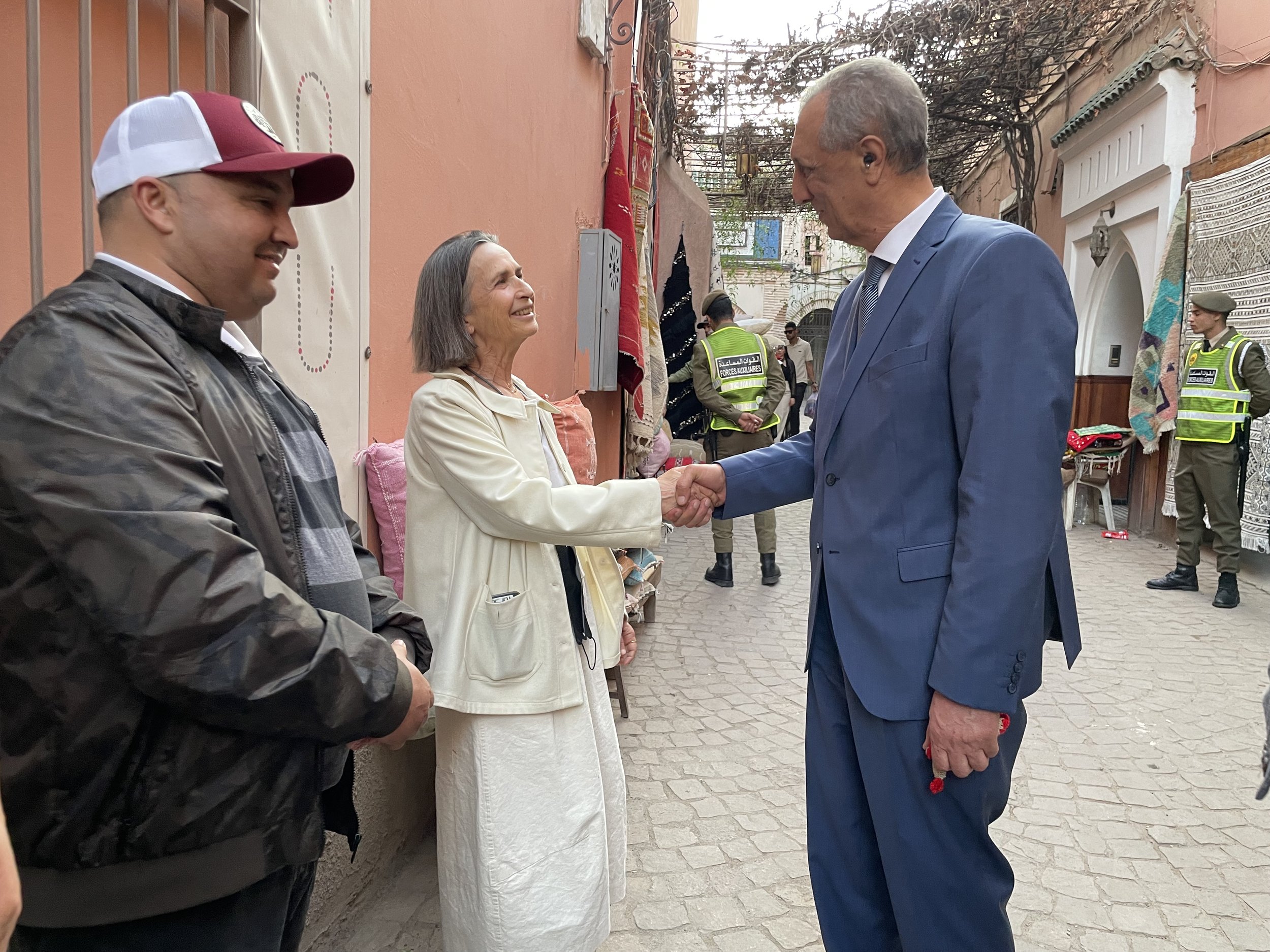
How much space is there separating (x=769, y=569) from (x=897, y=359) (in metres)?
5.76

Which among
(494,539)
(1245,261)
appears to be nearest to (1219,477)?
(1245,261)

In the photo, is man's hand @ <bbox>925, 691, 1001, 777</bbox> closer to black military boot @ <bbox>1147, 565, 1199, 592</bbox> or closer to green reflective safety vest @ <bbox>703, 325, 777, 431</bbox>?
green reflective safety vest @ <bbox>703, 325, 777, 431</bbox>

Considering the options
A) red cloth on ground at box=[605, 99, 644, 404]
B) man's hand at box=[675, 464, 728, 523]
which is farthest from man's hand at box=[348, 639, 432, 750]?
red cloth on ground at box=[605, 99, 644, 404]

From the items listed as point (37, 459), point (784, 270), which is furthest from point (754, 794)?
point (784, 270)

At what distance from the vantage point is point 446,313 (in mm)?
2432

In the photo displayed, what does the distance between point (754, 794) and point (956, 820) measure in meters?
1.98

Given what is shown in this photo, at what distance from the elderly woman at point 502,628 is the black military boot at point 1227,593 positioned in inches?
247

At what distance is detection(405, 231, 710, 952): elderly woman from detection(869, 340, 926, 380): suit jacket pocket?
25.9 inches

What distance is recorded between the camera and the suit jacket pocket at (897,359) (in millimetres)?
1882

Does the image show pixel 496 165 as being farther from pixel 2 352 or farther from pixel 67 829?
pixel 67 829

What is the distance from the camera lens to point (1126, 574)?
802 centimetres

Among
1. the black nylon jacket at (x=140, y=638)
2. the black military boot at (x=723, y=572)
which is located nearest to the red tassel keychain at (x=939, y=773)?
the black nylon jacket at (x=140, y=638)

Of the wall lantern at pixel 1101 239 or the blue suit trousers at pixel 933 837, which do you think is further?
the wall lantern at pixel 1101 239

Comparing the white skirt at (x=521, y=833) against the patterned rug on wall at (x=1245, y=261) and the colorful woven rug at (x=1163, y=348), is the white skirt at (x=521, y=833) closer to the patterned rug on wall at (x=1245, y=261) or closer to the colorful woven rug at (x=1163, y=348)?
the patterned rug on wall at (x=1245, y=261)
